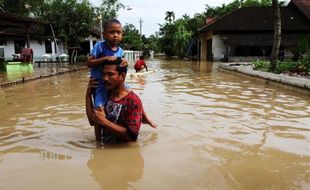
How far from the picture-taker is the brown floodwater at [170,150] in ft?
12.9

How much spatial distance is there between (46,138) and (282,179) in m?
3.67

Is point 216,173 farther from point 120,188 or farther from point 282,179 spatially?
point 120,188

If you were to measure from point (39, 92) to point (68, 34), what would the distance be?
21.1m

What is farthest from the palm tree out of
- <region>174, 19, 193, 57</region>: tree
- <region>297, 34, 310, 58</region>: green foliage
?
<region>297, 34, 310, 58</region>: green foliage

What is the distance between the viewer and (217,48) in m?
37.7

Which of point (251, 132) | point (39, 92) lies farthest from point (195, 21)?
point (251, 132)

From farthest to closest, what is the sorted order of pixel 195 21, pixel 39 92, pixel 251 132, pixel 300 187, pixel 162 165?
pixel 195 21 → pixel 39 92 → pixel 251 132 → pixel 162 165 → pixel 300 187

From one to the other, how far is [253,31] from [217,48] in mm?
4035

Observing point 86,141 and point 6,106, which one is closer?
point 86,141

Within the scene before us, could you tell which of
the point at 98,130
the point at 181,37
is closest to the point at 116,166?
the point at 98,130

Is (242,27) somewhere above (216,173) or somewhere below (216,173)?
above

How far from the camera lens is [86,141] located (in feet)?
18.1

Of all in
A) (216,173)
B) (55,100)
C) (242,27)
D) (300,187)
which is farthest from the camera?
(242,27)

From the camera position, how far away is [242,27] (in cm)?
3591
